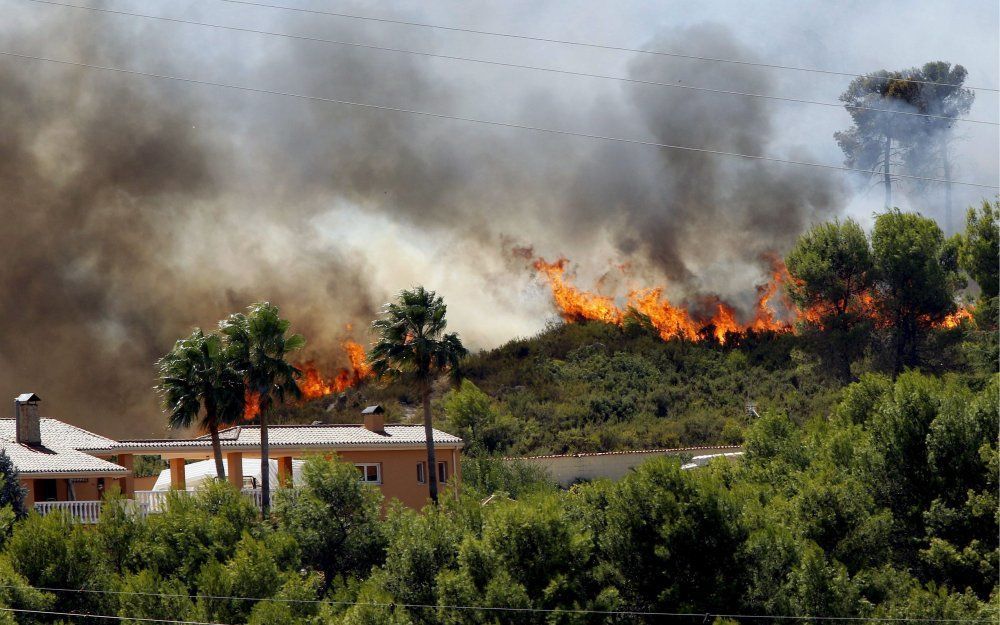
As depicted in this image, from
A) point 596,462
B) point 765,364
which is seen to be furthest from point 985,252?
point 765,364

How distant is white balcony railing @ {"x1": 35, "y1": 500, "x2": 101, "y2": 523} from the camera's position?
168 ft

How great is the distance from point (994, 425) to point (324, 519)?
84.1 ft

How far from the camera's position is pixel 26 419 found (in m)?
56.6

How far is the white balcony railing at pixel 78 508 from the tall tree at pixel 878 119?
86.9 meters

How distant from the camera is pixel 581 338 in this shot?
11394cm

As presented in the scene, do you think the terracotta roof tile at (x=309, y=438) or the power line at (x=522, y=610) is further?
the terracotta roof tile at (x=309, y=438)

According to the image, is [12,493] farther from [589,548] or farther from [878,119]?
[878,119]

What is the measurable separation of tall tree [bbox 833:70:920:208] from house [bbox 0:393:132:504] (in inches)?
3279

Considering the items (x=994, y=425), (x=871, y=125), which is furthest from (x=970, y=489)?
(x=871, y=125)

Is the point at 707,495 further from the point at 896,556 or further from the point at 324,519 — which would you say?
the point at 324,519

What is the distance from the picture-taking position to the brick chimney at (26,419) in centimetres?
5634

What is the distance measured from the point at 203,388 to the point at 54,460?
6.73 metres

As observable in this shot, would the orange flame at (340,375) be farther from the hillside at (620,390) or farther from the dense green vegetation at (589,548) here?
the dense green vegetation at (589,548)

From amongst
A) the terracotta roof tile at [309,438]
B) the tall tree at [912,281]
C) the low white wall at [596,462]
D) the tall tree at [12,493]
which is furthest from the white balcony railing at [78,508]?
the tall tree at [912,281]
